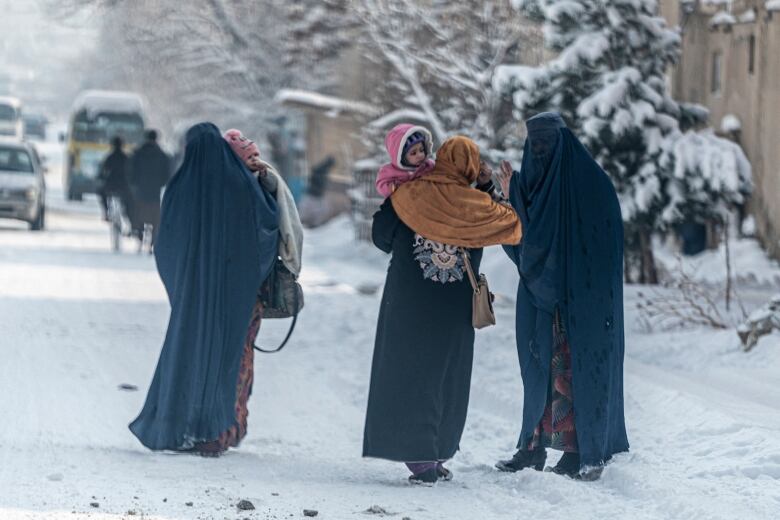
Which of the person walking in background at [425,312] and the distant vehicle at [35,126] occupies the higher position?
the person walking in background at [425,312]

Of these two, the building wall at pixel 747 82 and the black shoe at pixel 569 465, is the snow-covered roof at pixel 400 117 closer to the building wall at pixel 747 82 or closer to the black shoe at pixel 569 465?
the building wall at pixel 747 82

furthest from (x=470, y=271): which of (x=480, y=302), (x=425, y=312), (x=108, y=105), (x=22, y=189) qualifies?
(x=108, y=105)

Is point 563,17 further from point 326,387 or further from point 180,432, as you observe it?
point 180,432

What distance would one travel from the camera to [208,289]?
8.45m

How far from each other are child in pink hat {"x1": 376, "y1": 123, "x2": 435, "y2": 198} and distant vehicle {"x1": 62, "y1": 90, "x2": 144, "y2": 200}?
30752mm

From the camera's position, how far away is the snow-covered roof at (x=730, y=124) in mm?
19203

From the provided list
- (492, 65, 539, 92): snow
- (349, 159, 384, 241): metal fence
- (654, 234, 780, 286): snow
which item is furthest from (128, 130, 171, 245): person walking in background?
(492, 65, 539, 92): snow

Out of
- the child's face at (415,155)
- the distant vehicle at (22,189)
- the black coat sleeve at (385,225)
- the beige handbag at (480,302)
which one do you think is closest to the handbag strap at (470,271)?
the beige handbag at (480,302)

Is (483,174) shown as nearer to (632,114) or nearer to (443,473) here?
(443,473)

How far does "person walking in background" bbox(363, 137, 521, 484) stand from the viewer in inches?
306

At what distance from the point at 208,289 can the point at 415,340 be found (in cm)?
124

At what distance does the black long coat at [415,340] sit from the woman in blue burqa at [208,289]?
3.04 ft

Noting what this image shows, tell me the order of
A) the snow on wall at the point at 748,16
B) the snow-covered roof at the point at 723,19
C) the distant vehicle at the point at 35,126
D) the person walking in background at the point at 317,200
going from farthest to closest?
the distant vehicle at the point at 35,126 → the person walking in background at the point at 317,200 → the snow-covered roof at the point at 723,19 → the snow on wall at the point at 748,16

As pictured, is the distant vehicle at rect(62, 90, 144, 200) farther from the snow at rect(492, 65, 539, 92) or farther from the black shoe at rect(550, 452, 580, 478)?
the black shoe at rect(550, 452, 580, 478)
